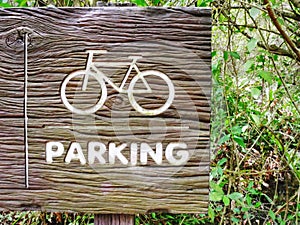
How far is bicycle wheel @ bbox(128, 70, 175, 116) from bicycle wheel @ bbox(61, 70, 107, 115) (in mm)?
56

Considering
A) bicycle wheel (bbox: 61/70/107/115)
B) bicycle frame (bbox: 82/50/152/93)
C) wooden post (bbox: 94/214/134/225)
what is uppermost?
bicycle frame (bbox: 82/50/152/93)

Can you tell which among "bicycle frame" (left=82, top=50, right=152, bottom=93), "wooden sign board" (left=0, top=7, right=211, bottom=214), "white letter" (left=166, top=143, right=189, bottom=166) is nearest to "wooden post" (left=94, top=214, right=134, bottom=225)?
"wooden sign board" (left=0, top=7, right=211, bottom=214)

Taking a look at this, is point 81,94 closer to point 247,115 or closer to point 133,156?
point 133,156

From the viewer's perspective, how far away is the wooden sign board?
28.7 inches

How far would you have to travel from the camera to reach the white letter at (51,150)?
2.43 feet

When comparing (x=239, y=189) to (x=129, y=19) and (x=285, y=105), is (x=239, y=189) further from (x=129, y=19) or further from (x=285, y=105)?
(x=129, y=19)

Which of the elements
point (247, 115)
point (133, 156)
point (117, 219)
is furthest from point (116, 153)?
point (247, 115)

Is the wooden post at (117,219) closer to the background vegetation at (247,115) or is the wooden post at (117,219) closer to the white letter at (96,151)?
the white letter at (96,151)

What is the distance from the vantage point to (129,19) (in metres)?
0.73

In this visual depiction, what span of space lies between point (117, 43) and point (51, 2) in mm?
578

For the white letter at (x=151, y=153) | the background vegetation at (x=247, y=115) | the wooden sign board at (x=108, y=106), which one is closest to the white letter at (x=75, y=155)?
the wooden sign board at (x=108, y=106)

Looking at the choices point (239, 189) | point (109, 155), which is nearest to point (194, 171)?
point (109, 155)

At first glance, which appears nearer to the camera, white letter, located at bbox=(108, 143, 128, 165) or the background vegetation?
white letter, located at bbox=(108, 143, 128, 165)

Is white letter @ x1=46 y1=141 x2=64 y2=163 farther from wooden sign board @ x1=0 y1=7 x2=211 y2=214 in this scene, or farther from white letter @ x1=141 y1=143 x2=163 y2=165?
white letter @ x1=141 y1=143 x2=163 y2=165
